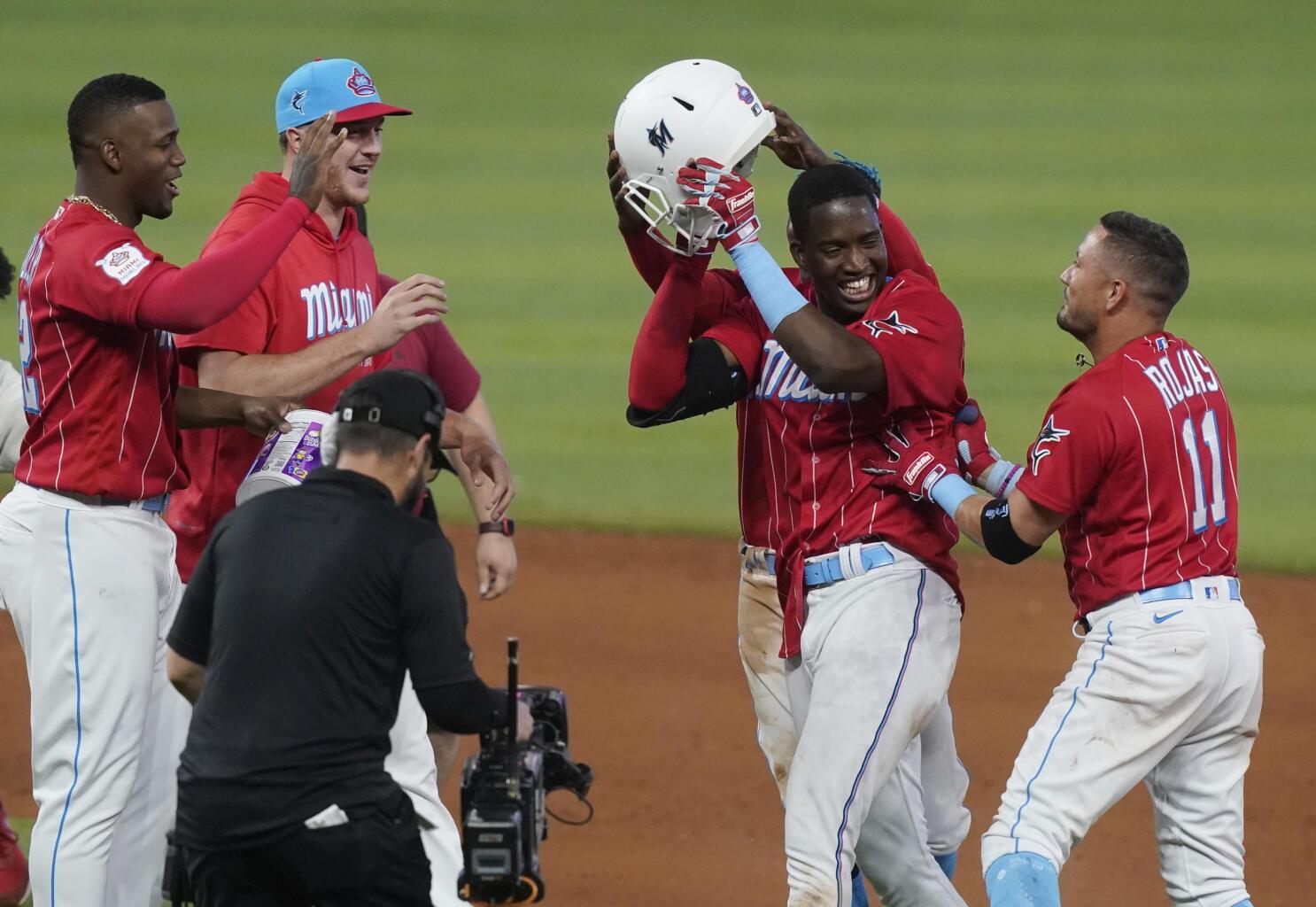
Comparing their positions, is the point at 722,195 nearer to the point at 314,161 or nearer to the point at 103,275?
the point at 314,161

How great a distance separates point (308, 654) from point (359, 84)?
2.07 metres

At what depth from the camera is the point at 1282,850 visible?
5684 mm

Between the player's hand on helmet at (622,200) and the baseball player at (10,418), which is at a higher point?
the player's hand on helmet at (622,200)

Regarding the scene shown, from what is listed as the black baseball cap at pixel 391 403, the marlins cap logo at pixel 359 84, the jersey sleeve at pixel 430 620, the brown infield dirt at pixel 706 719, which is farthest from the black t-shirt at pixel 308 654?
the brown infield dirt at pixel 706 719

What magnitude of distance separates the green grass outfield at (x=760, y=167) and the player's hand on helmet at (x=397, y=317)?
5.13m

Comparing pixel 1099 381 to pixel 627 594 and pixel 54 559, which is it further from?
pixel 627 594

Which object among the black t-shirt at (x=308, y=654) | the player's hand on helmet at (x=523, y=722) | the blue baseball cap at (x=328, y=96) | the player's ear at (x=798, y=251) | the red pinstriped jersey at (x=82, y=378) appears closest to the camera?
the black t-shirt at (x=308, y=654)

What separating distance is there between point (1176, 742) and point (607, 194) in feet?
34.9

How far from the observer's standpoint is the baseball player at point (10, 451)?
482 cm

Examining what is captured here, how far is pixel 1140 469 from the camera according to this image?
159 inches

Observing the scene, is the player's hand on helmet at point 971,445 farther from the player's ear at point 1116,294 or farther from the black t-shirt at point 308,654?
the black t-shirt at point 308,654

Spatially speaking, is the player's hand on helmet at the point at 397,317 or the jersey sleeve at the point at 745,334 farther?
the jersey sleeve at the point at 745,334

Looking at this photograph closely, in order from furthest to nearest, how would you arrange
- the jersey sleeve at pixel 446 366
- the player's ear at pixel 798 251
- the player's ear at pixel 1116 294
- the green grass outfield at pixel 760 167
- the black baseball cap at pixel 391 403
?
the green grass outfield at pixel 760 167 → the jersey sleeve at pixel 446 366 → the player's ear at pixel 798 251 → the player's ear at pixel 1116 294 → the black baseball cap at pixel 391 403

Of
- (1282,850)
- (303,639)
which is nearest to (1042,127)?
(1282,850)
